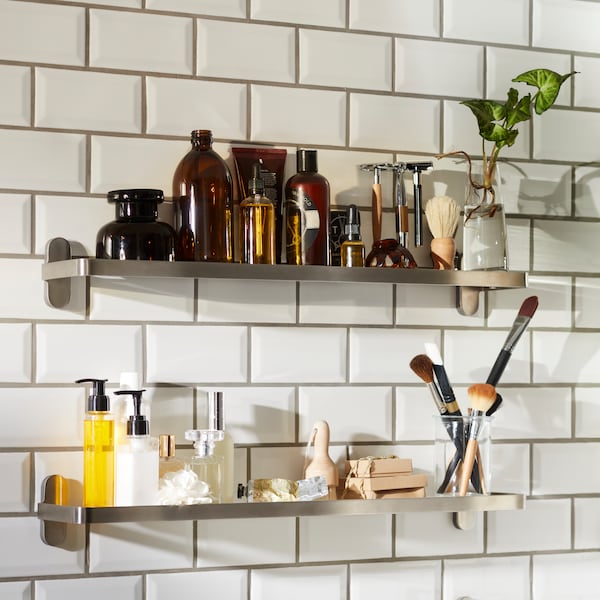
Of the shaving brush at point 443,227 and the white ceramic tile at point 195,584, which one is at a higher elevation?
the shaving brush at point 443,227

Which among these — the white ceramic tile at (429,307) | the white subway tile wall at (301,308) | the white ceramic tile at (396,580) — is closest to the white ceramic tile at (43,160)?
the white subway tile wall at (301,308)

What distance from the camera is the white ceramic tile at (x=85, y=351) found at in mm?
1397

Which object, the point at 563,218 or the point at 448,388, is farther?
the point at 563,218

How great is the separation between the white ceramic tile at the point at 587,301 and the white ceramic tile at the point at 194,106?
633 millimetres

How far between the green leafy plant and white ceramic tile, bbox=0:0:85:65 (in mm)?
590

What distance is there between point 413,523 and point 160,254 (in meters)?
0.61

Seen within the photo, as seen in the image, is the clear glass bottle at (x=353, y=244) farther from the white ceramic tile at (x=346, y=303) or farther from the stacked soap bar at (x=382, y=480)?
the stacked soap bar at (x=382, y=480)

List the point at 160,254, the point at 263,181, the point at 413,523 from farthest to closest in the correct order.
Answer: the point at 413,523, the point at 263,181, the point at 160,254

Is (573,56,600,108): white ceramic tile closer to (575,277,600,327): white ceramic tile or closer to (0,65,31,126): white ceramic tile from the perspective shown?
(575,277,600,327): white ceramic tile

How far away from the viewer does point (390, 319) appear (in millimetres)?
1538

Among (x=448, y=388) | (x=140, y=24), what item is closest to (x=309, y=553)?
(x=448, y=388)

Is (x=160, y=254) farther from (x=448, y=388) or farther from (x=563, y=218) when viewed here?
(x=563, y=218)

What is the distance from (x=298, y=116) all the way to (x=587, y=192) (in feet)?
1.73

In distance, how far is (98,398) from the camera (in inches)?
50.9
